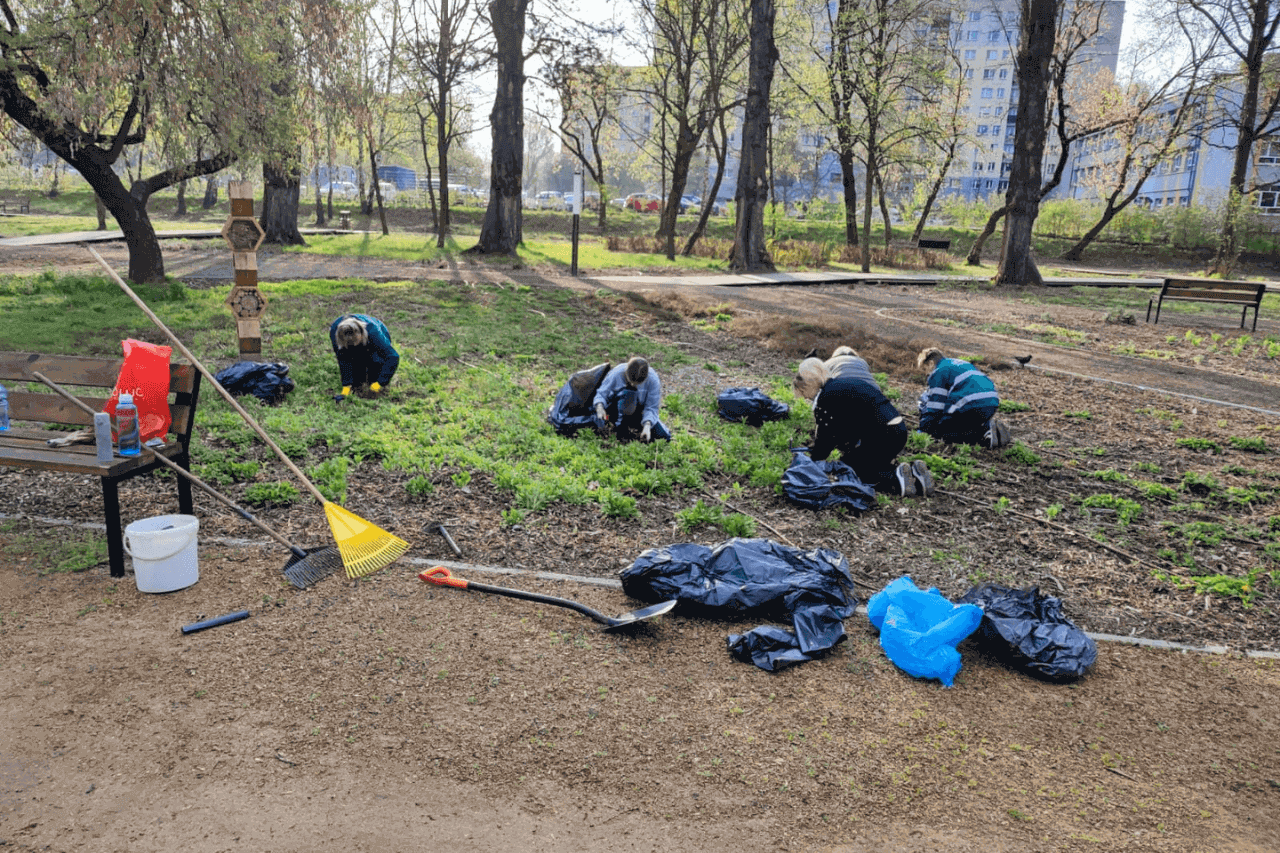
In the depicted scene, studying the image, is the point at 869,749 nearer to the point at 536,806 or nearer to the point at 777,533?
the point at 536,806

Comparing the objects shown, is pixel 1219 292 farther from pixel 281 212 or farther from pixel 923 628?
pixel 281 212

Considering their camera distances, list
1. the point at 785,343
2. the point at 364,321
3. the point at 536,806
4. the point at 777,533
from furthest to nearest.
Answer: the point at 785,343 → the point at 364,321 → the point at 777,533 → the point at 536,806

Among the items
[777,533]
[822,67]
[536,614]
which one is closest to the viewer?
[536,614]

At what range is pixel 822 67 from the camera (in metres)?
31.8

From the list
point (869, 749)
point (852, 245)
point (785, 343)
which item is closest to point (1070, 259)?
point (852, 245)

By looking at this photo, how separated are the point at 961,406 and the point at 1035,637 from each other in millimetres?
3571

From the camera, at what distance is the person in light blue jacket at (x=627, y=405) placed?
24.0 feet

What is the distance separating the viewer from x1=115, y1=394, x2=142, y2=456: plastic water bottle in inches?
180

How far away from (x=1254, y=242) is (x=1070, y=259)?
7.21 metres

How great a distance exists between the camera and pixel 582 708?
366 cm

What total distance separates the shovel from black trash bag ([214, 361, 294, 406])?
3.91m

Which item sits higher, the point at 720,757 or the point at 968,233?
the point at 968,233

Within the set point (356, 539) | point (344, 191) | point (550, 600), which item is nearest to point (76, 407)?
point (356, 539)

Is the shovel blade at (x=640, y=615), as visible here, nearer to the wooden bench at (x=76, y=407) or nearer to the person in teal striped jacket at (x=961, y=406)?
the wooden bench at (x=76, y=407)
